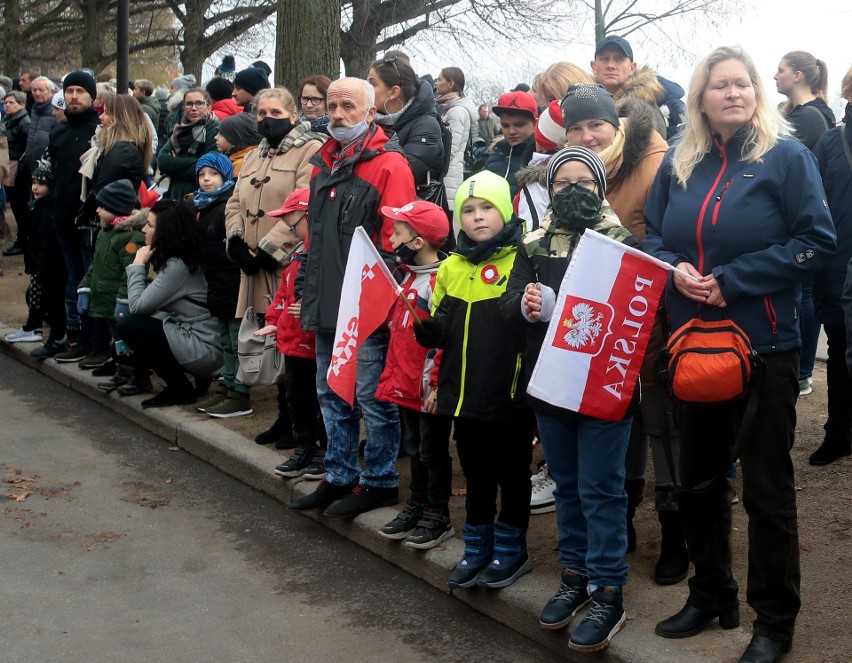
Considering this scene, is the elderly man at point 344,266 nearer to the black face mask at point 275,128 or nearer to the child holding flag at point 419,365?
the child holding flag at point 419,365

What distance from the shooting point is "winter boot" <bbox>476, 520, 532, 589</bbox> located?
466cm

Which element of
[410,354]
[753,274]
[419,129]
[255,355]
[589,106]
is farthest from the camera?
[255,355]

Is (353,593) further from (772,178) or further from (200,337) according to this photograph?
(200,337)

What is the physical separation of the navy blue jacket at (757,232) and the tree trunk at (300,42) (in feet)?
21.3

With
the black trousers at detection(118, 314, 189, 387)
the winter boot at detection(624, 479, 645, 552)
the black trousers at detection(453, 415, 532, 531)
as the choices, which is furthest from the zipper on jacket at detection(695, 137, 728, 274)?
the black trousers at detection(118, 314, 189, 387)

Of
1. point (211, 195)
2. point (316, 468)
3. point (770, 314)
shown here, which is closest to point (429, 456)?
point (316, 468)

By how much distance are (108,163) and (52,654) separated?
5558 mm

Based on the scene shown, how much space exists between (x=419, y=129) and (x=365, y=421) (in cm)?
197

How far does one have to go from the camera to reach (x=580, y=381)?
13.6 feet

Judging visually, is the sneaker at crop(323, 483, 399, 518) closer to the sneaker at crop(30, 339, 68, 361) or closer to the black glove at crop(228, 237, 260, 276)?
the black glove at crop(228, 237, 260, 276)

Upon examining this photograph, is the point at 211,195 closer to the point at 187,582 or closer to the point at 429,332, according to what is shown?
the point at 187,582

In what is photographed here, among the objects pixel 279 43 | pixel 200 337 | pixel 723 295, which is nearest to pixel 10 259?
pixel 279 43

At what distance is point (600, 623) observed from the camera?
13.4ft

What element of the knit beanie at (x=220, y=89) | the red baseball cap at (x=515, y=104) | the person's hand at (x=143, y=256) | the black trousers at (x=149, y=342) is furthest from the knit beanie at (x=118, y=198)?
the red baseball cap at (x=515, y=104)
